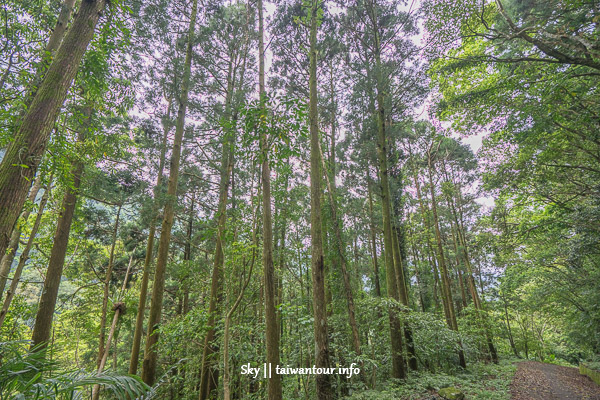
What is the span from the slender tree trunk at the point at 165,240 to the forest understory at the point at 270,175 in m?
0.07

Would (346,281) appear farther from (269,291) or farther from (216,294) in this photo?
(216,294)

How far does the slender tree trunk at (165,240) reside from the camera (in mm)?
5457

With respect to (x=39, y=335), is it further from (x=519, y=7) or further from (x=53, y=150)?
(x=519, y=7)

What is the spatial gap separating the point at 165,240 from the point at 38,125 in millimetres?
4256

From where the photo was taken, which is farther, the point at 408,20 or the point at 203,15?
the point at 203,15

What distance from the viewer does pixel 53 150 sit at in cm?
286

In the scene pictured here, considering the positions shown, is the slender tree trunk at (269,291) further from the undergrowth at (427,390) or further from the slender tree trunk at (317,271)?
the undergrowth at (427,390)

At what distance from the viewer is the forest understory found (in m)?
3.46

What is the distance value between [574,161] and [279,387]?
9.71 m

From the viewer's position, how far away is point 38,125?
2404mm

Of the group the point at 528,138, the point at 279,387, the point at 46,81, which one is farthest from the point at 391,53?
the point at 279,387

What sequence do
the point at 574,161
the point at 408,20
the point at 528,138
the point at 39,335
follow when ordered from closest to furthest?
the point at 39,335 < the point at 528,138 < the point at 574,161 < the point at 408,20

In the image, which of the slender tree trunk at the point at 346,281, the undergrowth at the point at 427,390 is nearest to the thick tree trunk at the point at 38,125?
the slender tree trunk at the point at 346,281

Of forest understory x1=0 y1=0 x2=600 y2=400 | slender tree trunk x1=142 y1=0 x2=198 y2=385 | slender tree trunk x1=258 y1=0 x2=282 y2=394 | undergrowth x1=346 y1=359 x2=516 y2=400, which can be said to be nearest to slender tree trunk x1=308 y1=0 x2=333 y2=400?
forest understory x1=0 y1=0 x2=600 y2=400
